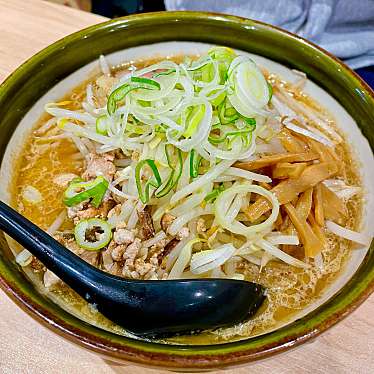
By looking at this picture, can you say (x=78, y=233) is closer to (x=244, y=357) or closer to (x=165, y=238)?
(x=165, y=238)

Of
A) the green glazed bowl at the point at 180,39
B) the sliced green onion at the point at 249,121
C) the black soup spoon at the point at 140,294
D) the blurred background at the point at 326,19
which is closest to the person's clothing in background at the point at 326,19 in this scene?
the blurred background at the point at 326,19

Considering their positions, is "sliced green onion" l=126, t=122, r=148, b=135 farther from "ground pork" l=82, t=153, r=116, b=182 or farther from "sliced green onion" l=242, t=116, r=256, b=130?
"sliced green onion" l=242, t=116, r=256, b=130

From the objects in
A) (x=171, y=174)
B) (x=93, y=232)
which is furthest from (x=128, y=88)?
(x=93, y=232)

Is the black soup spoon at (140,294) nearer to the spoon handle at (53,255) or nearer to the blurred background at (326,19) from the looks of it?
the spoon handle at (53,255)

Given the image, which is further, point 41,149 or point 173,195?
point 41,149

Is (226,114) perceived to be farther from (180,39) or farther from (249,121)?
(180,39)

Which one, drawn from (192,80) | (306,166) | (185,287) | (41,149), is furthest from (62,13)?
(185,287)

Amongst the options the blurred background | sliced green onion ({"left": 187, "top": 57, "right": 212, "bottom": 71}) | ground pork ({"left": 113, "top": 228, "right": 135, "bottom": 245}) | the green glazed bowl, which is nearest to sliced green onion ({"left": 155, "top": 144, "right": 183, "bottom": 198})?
ground pork ({"left": 113, "top": 228, "right": 135, "bottom": 245})
